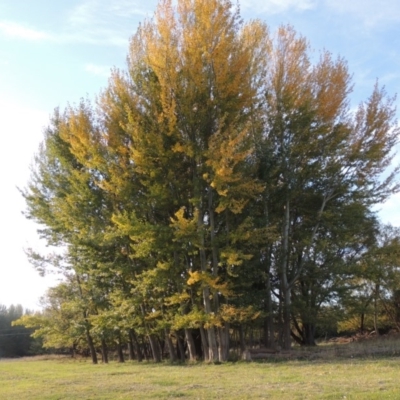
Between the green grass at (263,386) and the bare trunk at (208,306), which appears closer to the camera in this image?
the green grass at (263,386)

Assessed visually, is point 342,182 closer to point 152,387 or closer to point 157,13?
point 157,13

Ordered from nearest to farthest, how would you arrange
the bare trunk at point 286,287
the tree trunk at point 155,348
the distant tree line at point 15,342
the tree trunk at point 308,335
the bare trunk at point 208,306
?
the bare trunk at point 208,306
the bare trunk at point 286,287
the tree trunk at point 155,348
the tree trunk at point 308,335
the distant tree line at point 15,342

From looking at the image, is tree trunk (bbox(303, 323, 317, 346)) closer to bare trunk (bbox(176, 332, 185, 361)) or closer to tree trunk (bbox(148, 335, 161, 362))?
bare trunk (bbox(176, 332, 185, 361))

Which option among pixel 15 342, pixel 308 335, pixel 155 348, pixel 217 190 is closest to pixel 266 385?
pixel 217 190

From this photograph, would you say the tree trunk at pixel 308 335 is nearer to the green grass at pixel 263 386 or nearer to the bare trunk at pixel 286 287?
the bare trunk at pixel 286 287

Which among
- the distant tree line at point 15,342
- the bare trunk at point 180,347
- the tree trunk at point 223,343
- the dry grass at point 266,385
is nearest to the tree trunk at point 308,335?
the bare trunk at point 180,347

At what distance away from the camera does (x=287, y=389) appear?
9219 millimetres

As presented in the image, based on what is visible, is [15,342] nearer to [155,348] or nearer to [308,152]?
[155,348]

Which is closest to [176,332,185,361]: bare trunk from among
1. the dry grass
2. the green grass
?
the dry grass

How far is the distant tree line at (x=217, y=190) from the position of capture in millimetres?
17156

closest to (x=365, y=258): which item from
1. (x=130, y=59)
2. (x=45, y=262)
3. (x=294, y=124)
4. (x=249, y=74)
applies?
(x=294, y=124)

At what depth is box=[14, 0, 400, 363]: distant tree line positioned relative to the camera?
17156mm

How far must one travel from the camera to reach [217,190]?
52.0 feet

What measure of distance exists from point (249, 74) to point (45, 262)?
1545 centimetres
